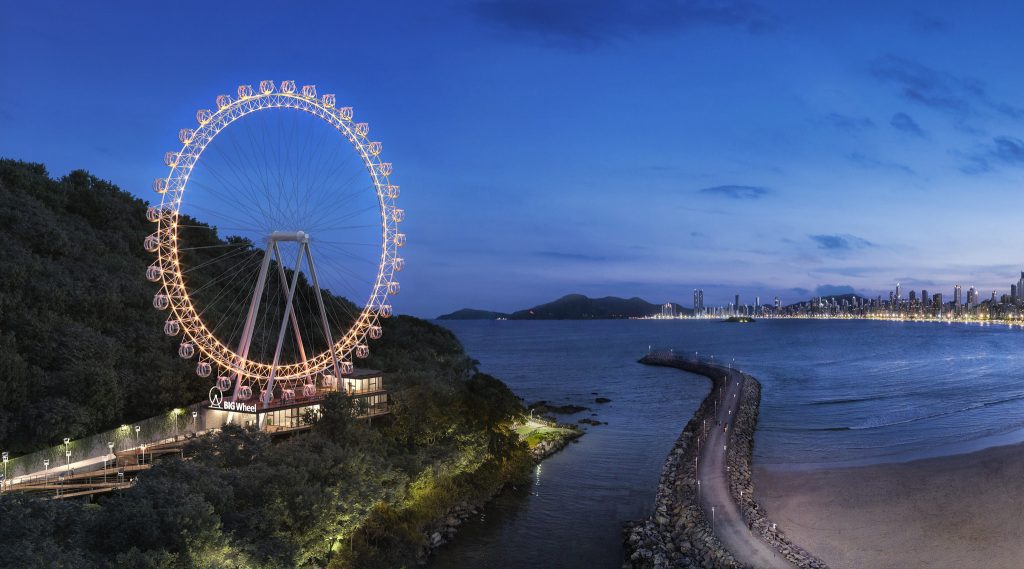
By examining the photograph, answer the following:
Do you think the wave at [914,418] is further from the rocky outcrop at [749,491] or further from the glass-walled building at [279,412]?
the glass-walled building at [279,412]

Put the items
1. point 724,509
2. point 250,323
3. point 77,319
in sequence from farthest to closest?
point 77,319
point 250,323
point 724,509

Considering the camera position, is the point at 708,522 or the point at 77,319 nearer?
the point at 708,522

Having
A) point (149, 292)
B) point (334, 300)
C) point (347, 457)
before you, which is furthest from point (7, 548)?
point (334, 300)

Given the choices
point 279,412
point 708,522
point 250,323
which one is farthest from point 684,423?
point 250,323

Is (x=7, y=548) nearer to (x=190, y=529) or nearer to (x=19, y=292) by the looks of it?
(x=190, y=529)

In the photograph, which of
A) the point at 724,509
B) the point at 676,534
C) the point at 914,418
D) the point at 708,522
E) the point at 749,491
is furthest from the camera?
the point at 914,418

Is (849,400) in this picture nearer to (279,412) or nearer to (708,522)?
(708,522)

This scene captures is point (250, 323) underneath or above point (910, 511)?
above
